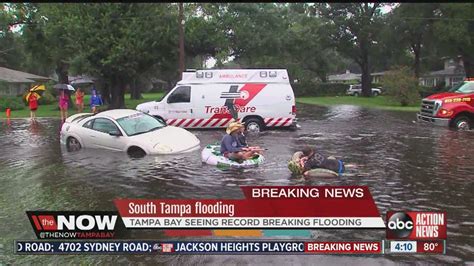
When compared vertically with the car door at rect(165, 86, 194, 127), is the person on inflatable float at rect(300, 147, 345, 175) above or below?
below

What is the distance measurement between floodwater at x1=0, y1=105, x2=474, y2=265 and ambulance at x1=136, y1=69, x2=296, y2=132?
2.76m

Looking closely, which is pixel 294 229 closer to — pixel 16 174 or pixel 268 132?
pixel 16 174

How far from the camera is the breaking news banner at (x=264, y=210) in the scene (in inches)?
203

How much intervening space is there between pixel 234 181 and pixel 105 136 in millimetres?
5726

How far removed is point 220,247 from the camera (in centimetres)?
532

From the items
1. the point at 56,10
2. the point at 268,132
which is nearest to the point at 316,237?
the point at 268,132

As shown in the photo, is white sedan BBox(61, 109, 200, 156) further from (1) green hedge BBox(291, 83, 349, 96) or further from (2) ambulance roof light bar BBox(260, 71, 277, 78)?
(1) green hedge BBox(291, 83, 349, 96)

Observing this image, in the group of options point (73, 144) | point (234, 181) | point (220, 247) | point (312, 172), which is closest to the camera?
point (220, 247)

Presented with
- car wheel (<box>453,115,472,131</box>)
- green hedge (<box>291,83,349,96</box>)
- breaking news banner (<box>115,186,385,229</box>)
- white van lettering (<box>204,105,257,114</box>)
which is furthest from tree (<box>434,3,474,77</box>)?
breaking news banner (<box>115,186,385,229</box>)

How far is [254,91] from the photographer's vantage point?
20641mm

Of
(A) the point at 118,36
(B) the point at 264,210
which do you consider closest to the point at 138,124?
(B) the point at 264,210

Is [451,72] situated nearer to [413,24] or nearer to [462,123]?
[413,24]

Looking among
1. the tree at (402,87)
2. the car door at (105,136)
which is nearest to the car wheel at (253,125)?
the car door at (105,136)

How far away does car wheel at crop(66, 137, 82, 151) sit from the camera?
15.5 m
